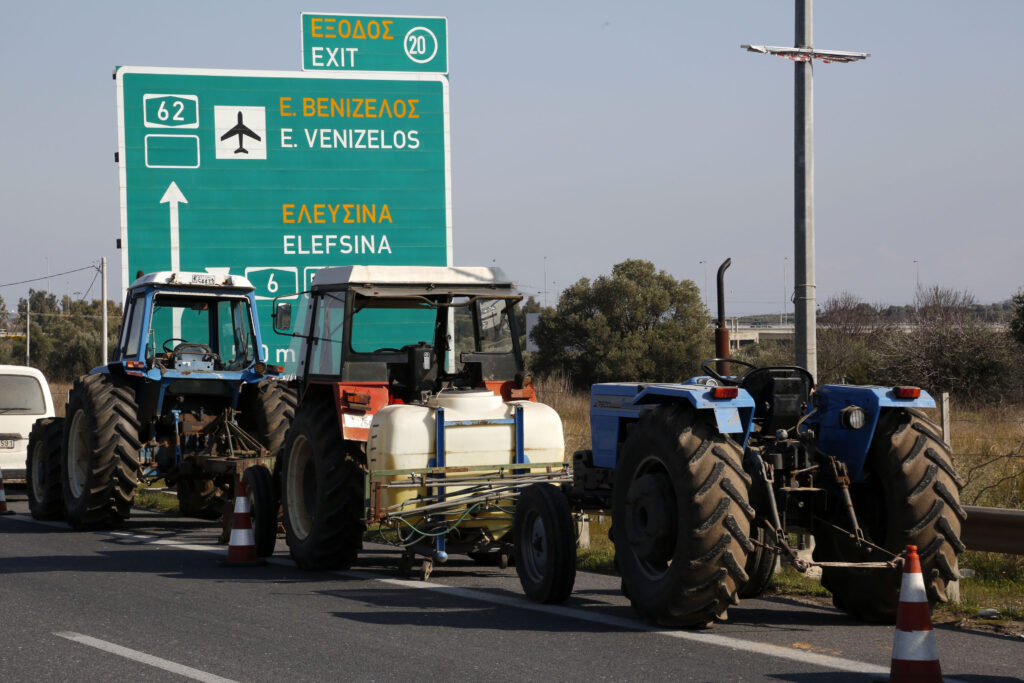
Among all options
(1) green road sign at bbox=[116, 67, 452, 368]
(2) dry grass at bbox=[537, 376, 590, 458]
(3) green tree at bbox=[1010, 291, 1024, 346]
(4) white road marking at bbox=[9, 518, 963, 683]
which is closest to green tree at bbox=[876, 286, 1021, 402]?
(3) green tree at bbox=[1010, 291, 1024, 346]

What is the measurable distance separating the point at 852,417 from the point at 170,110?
14591 millimetres

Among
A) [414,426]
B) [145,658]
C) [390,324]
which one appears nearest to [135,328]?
[390,324]

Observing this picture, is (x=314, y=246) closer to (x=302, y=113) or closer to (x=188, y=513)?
(x=302, y=113)

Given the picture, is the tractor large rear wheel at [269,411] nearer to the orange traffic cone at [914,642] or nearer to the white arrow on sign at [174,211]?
the white arrow on sign at [174,211]

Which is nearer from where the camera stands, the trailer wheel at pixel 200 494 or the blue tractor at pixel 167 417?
the blue tractor at pixel 167 417

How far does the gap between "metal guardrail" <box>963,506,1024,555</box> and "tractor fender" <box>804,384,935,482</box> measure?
3.66 ft

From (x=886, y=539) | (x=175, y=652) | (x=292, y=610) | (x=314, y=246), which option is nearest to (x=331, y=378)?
(x=292, y=610)

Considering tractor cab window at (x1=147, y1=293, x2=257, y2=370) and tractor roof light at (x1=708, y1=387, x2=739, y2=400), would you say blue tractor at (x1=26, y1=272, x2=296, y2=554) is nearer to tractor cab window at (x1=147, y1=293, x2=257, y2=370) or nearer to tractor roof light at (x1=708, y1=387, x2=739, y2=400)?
tractor cab window at (x1=147, y1=293, x2=257, y2=370)

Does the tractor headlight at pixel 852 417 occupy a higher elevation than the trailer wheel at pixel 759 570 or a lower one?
higher

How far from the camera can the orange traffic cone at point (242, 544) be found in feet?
38.4

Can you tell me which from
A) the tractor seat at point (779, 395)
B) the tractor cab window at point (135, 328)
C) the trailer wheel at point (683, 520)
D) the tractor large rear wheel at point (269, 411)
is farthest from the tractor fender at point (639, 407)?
the tractor cab window at point (135, 328)

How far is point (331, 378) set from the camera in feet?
37.5

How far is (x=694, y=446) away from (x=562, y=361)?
4136cm

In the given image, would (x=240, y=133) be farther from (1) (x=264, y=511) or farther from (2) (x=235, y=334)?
(1) (x=264, y=511)
